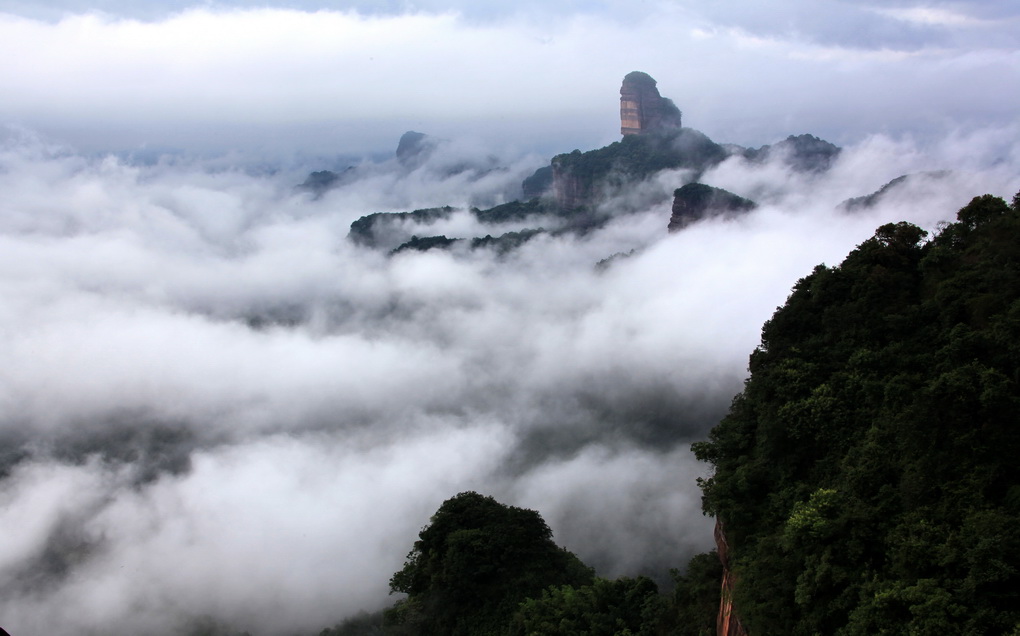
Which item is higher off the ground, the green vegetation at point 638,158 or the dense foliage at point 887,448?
the green vegetation at point 638,158

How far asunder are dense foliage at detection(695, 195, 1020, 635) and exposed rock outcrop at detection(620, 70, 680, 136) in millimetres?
121869

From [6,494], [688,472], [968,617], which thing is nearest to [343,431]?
[6,494]

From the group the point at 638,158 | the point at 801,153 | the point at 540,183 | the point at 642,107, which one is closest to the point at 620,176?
the point at 638,158

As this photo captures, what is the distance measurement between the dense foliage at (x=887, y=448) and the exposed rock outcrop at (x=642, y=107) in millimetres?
121869

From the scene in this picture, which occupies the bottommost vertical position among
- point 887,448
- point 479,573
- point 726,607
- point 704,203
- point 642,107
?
point 726,607

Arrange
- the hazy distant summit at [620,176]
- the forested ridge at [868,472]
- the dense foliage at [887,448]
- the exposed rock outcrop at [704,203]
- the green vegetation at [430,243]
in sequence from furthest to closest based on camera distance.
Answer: the hazy distant summit at [620,176], the green vegetation at [430,243], the exposed rock outcrop at [704,203], the forested ridge at [868,472], the dense foliage at [887,448]

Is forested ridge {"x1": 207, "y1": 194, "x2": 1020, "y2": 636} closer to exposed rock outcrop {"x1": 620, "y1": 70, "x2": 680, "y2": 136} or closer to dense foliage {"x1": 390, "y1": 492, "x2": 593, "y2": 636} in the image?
dense foliage {"x1": 390, "y1": 492, "x2": 593, "y2": 636}

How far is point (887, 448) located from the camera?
15766 mm

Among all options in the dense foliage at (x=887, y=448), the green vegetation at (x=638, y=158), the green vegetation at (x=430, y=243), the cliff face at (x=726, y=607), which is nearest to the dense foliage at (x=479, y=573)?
the cliff face at (x=726, y=607)

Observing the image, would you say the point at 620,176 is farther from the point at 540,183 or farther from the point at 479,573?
the point at 479,573

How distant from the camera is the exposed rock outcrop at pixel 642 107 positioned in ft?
451

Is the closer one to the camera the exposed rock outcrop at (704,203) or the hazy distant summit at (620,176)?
the exposed rock outcrop at (704,203)

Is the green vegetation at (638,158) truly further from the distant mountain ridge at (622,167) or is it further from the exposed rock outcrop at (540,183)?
the exposed rock outcrop at (540,183)

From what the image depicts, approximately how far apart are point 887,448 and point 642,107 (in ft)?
431
